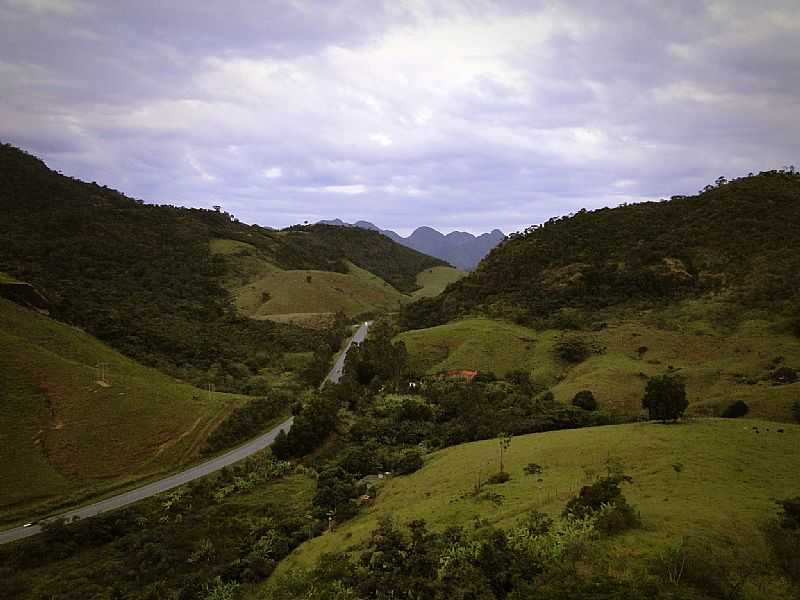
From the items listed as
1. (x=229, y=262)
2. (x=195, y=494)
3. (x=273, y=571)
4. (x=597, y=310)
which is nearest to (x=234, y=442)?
(x=195, y=494)

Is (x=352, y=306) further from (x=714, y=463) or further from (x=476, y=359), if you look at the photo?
(x=714, y=463)

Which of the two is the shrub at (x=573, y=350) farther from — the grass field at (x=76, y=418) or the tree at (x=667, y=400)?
the grass field at (x=76, y=418)

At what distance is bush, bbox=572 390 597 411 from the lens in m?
44.0

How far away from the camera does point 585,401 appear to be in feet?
145

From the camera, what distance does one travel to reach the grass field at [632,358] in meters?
42.6

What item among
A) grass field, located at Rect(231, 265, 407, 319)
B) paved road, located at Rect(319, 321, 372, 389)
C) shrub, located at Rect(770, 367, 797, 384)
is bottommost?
paved road, located at Rect(319, 321, 372, 389)

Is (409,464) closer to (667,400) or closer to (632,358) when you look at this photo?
(667,400)

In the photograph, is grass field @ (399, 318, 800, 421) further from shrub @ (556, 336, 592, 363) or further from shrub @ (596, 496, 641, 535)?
shrub @ (596, 496, 641, 535)

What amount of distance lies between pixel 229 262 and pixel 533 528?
118m

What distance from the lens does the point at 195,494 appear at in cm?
3741

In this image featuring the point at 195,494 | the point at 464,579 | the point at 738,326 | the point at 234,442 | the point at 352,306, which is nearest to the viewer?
the point at 464,579

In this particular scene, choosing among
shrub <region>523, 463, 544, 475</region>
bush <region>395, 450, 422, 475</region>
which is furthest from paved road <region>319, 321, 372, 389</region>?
shrub <region>523, 463, 544, 475</region>

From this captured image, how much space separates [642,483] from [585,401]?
19.7 m

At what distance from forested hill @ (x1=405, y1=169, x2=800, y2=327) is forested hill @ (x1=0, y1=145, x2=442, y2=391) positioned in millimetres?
29940
